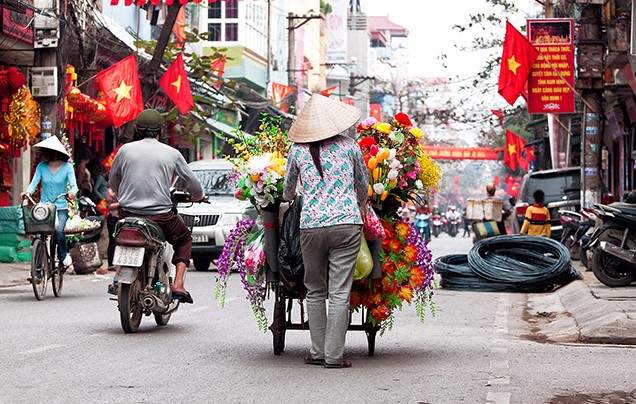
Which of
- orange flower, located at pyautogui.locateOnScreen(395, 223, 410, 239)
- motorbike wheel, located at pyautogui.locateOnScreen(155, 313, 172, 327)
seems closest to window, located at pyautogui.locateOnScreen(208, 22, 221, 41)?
motorbike wheel, located at pyautogui.locateOnScreen(155, 313, 172, 327)

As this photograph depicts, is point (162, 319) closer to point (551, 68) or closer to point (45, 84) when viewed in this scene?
point (45, 84)

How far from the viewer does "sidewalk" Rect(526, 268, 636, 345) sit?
11.2 meters

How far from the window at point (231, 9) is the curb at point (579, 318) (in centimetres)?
3343

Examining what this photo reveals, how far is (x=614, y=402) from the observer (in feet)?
23.8

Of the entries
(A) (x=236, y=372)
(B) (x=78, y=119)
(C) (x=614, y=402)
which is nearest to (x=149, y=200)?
(A) (x=236, y=372)

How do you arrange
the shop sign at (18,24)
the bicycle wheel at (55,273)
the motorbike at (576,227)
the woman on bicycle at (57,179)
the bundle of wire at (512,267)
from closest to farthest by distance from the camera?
the woman on bicycle at (57,179)
the bicycle wheel at (55,273)
the bundle of wire at (512,267)
the motorbike at (576,227)
the shop sign at (18,24)

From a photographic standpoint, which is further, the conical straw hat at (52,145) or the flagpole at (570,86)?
the flagpole at (570,86)

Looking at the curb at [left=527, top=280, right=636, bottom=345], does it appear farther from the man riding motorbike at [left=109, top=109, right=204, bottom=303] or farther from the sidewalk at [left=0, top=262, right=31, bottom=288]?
the sidewalk at [left=0, top=262, right=31, bottom=288]

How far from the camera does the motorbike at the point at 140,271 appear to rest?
10.6 meters

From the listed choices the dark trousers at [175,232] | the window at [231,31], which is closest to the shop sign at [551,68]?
the dark trousers at [175,232]

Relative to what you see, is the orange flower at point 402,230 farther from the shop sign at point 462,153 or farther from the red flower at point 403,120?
the shop sign at point 462,153

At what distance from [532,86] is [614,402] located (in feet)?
64.3

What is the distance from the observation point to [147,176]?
1106cm

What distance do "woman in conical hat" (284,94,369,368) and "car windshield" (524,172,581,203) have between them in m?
18.0
